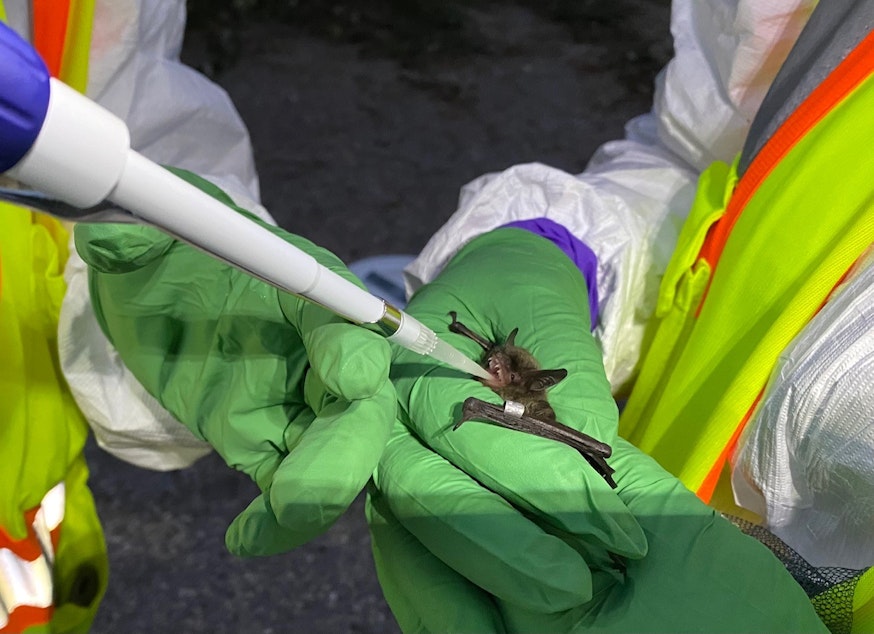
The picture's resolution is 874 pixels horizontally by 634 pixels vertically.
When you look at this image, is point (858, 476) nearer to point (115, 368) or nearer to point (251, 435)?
point (251, 435)

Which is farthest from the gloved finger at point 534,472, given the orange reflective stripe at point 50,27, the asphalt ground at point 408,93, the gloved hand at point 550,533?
the asphalt ground at point 408,93

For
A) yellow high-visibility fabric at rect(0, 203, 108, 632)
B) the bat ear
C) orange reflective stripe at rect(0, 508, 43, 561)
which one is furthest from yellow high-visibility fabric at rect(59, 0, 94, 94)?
the bat ear

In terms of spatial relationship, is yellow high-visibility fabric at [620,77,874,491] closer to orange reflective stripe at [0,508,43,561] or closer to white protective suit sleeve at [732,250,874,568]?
white protective suit sleeve at [732,250,874,568]

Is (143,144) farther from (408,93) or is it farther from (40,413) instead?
(408,93)

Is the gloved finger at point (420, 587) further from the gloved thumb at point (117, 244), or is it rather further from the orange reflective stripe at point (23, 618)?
the orange reflective stripe at point (23, 618)

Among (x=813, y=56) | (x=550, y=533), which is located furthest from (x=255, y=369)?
(x=813, y=56)

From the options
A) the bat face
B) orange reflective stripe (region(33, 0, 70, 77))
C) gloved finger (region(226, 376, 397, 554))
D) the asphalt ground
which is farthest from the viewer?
the asphalt ground

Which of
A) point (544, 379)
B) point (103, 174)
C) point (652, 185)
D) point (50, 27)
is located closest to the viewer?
point (103, 174)
